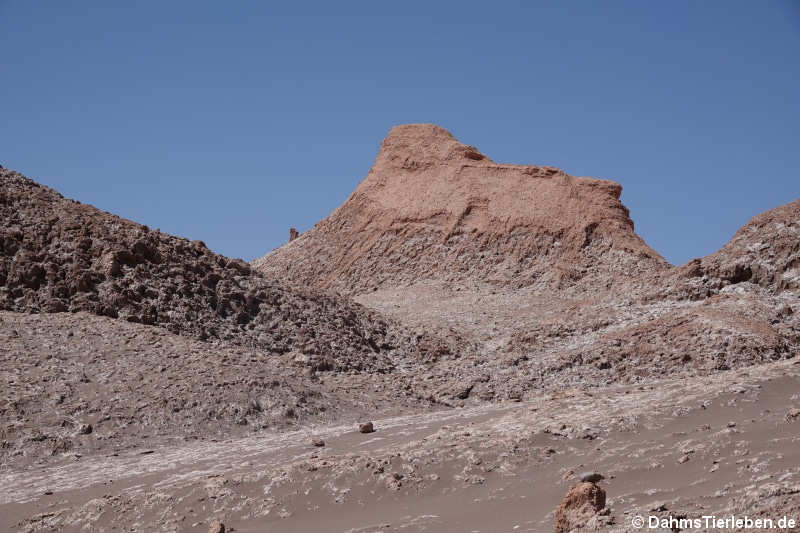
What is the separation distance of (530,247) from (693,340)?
1622cm

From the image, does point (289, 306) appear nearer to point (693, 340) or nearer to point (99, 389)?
point (99, 389)

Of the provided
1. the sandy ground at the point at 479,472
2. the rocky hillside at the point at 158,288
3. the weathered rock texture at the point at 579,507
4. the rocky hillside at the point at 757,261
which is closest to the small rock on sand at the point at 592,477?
the sandy ground at the point at 479,472

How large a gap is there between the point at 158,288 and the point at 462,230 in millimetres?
17519

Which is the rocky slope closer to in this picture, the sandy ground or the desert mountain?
the desert mountain

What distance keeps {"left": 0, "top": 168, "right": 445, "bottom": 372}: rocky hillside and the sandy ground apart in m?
7.06

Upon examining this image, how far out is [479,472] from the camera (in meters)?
9.98

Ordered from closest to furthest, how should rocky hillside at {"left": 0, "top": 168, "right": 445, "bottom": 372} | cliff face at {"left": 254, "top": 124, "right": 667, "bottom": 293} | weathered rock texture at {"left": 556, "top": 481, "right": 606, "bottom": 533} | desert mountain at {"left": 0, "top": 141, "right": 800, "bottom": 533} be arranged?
1. weathered rock texture at {"left": 556, "top": 481, "right": 606, "bottom": 533}
2. desert mountain at {"left": 0, "top": 141, "right": 800, "bottom": 533}
3. rocky hillside at {"left": 0, "top": 168, "right": 445, "bottom": 372}
4. cliff face at {"left": 254, "top": 124, "right": 667, "bottom": 293}

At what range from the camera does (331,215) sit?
40.4 meters

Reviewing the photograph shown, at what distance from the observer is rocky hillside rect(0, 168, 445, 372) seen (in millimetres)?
19562

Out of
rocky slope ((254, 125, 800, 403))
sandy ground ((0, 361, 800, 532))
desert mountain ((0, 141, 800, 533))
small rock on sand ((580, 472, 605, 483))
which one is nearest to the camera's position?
sandy ground ((0, 361, 800, 532))

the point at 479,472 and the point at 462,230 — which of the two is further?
the point at 462,230

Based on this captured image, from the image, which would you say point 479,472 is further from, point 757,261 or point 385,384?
point 757,261

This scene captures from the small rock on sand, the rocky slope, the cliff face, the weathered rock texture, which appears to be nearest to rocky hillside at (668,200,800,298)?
the rocky slope

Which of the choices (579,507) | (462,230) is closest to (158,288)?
(579,507)
